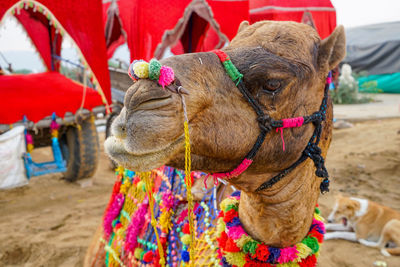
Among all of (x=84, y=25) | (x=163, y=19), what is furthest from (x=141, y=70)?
(x=163, y=19)

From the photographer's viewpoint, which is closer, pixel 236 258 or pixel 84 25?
pixel 236 258

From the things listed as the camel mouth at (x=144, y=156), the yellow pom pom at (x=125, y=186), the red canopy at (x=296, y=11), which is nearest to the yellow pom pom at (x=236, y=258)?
the camel mouth at (x=144, y=156)

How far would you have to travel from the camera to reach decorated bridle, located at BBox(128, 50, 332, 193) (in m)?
1.00

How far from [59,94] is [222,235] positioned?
14.0ft

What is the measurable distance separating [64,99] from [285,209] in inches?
174

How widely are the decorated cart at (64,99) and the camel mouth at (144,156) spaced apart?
417 cm

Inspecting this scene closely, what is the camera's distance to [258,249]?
1.41 metres

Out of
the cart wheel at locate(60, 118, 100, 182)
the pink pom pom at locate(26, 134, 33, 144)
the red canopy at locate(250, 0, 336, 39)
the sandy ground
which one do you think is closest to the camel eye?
the sandy ground

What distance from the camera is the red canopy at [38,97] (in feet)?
15.1

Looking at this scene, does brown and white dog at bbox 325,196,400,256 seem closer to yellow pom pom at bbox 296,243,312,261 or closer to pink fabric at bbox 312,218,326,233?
pink fabric at bbox 312,218,326,233

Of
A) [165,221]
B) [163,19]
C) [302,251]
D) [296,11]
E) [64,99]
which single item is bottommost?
[165,221]

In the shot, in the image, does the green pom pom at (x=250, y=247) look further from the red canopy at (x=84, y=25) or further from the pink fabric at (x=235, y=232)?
the red canopy at (x=84, y=25)

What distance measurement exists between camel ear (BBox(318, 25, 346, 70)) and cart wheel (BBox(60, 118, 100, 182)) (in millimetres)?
4705

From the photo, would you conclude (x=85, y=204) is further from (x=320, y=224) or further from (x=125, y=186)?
(x=320, y=224)
